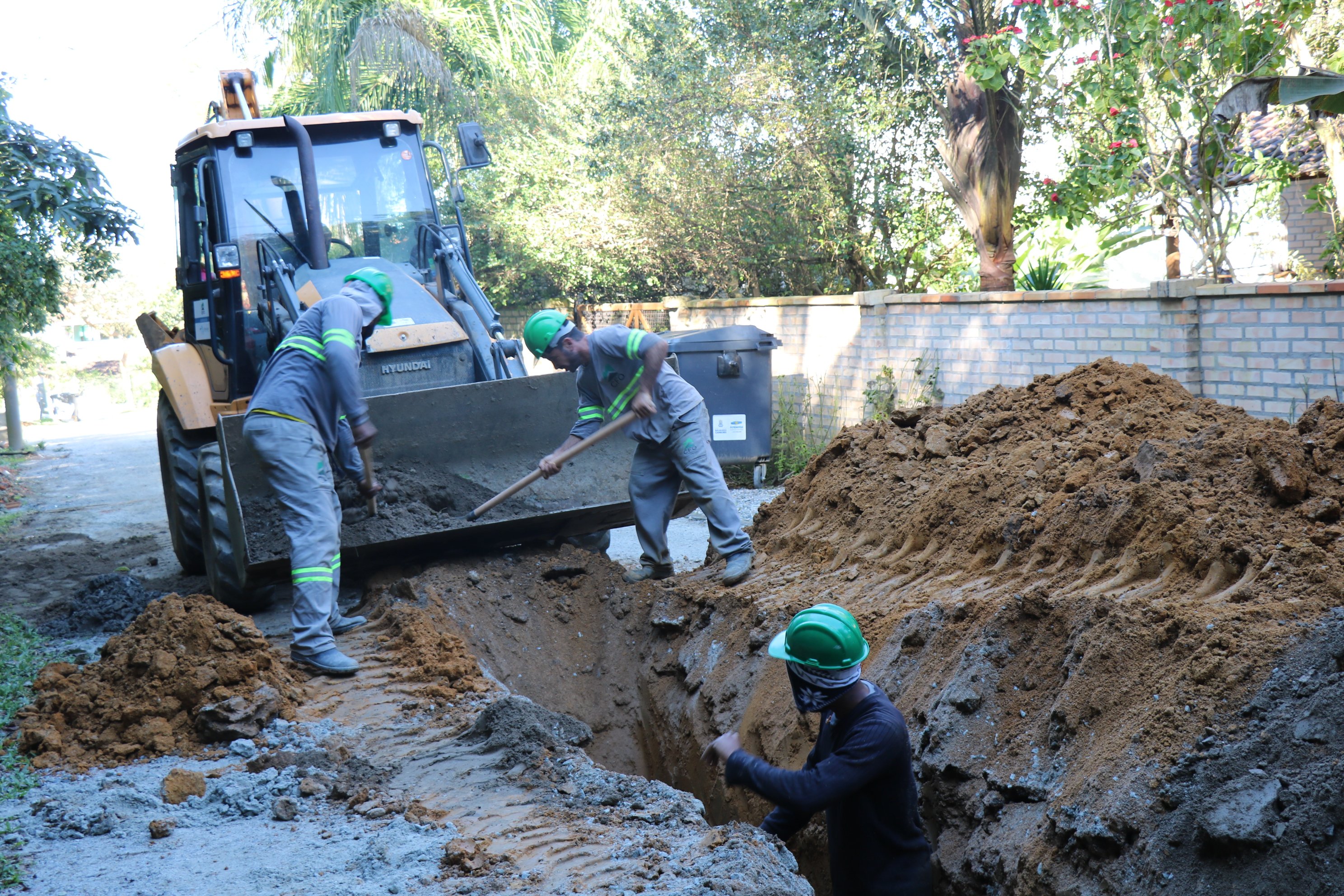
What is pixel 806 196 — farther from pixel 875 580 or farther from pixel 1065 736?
pixel 1065 736

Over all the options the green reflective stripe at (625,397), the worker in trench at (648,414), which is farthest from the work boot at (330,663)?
the green reflective stripe at (625,397)

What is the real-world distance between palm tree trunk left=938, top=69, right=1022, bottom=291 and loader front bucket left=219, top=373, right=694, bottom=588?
19.8 feet

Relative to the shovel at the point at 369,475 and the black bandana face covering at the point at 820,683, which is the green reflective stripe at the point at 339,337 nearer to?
the shovel at the point at 369,475

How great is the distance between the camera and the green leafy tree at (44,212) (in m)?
7.91

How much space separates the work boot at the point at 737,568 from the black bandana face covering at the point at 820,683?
278 centimetres

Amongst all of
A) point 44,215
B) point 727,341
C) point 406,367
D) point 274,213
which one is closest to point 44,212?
point 44,215

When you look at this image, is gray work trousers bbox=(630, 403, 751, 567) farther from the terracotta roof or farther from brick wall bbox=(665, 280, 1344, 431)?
the terracotta roof

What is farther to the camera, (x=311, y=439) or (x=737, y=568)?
(x=737, y=568)

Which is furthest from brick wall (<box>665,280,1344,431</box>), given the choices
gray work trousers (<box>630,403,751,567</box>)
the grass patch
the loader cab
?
the grass patch

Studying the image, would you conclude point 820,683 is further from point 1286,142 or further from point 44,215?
point 1286,142

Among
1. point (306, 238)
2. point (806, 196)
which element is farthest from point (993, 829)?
point (806, 196)

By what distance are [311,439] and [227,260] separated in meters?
1.82

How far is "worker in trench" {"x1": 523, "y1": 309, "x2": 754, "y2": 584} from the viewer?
598 cm

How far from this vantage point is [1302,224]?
15.0 metres
